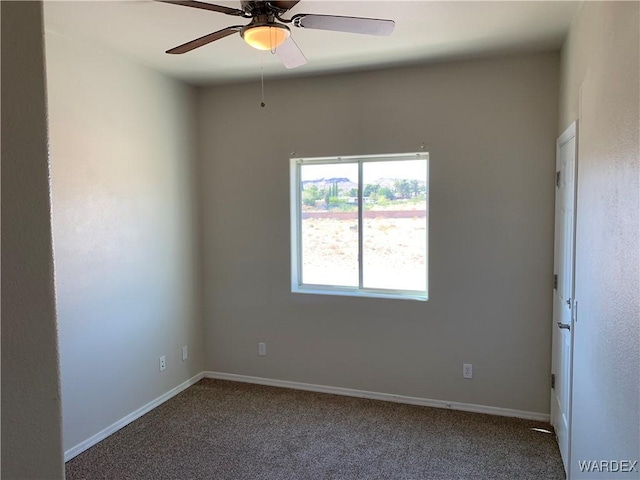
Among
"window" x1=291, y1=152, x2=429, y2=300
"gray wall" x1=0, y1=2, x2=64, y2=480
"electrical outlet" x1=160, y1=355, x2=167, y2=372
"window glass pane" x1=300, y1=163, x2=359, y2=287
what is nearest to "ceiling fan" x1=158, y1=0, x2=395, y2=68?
"gray wall" x1=0, y1=2, x2=64, y2=480

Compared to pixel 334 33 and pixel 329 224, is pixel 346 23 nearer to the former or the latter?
pixel 334 33

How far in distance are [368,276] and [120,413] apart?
222 cm

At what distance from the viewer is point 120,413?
3270mm

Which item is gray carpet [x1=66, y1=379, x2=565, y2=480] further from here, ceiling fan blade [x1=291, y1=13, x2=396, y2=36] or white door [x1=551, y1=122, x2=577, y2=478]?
ceiling fan blade [x1=291, y1=13, x2=396, y2=36]

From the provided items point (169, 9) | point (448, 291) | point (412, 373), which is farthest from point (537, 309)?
point (169, 9)

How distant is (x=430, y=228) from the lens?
137 inches

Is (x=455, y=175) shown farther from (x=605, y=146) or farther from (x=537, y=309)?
(x=605, y=146)

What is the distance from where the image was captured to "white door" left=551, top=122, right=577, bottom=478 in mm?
2502

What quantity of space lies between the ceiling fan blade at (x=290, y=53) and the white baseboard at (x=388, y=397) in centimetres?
267

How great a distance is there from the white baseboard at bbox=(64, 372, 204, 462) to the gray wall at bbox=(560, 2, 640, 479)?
269cm

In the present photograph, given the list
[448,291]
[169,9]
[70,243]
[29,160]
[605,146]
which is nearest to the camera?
[29,160]

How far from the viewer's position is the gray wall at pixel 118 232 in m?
2.82

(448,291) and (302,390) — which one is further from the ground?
(448,291)

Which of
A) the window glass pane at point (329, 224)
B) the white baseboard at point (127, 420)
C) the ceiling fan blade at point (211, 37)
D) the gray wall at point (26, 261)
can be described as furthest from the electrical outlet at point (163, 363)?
the gray wall at point (26, 261)
